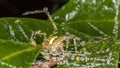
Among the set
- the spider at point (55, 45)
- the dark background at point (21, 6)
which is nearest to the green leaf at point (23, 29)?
the spider at point (55, 45)

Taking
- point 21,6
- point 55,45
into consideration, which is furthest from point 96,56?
point 21,6

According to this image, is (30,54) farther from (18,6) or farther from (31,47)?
(18,6)

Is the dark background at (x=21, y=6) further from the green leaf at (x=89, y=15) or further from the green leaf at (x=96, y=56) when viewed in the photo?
the green leaf at (x=96, y=56)

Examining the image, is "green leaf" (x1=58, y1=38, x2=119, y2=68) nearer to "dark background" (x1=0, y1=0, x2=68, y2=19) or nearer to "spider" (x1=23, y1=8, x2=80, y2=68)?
"spider" (x1=23, y1=8, x2=80, y2=68)

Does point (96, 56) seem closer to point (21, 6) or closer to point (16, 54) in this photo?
point (16, 54)

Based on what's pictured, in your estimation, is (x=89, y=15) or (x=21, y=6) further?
(x=21, y=6)

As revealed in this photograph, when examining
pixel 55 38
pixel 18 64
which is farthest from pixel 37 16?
pixel 18 64

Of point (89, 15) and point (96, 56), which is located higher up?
point (89, 15)
